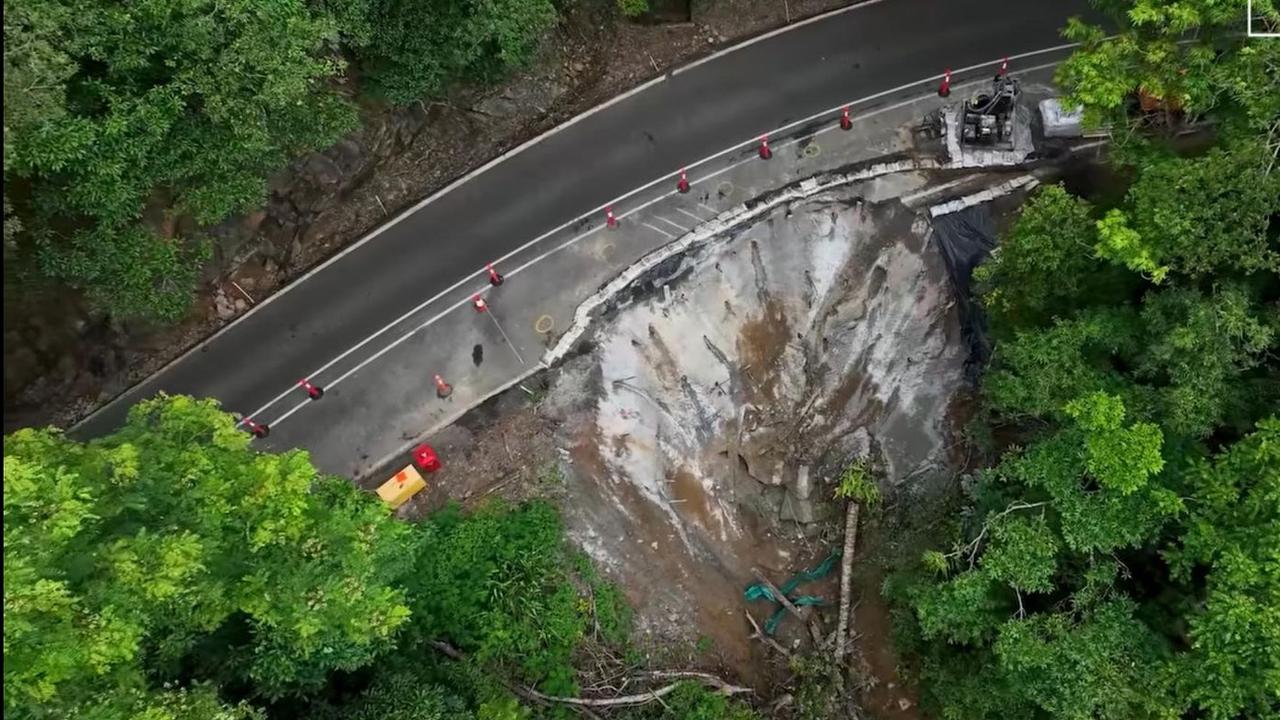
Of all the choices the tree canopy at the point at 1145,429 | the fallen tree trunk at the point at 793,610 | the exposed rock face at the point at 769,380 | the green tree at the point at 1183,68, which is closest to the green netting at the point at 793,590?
Result: the fallen tree trunk at the point at 793,610

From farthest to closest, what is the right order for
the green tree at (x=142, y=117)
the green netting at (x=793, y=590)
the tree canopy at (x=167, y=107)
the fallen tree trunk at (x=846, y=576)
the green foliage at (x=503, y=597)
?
the green netting at (x=793, y=590)
the fallen tree trunk at (x=846, y=576)
the green foliage at (x=503, y=597)
the tree canopy at (x=167, y=107)
the green tree at (x=142, y=117)

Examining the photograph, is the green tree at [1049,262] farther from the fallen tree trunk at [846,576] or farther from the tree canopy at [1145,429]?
the fallen tree trunk at [846,576]

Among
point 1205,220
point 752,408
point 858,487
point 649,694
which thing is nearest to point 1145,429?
point 1205,220

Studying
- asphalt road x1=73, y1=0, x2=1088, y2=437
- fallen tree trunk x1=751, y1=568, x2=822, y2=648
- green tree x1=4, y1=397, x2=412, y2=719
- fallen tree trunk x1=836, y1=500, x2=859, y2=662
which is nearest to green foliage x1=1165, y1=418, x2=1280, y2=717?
fallen tree trunk x1=836, y1=500, x2=859, y2=662

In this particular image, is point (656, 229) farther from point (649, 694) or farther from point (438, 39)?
point (649, 694)

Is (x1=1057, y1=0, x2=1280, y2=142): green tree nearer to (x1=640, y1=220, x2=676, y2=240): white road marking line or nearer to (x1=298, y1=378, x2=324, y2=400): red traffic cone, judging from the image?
(x1=640, y1=220, x2=676, y2=240): white road marking line

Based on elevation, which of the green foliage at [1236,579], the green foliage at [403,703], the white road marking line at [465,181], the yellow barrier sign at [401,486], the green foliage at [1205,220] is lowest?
the green foliage at [1236,579]

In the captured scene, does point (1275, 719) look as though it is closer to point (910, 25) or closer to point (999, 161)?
point (999, 161)

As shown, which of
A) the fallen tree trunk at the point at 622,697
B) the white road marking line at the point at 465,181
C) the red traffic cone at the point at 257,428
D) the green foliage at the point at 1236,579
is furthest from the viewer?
the white road marking line at the point at 465,181
